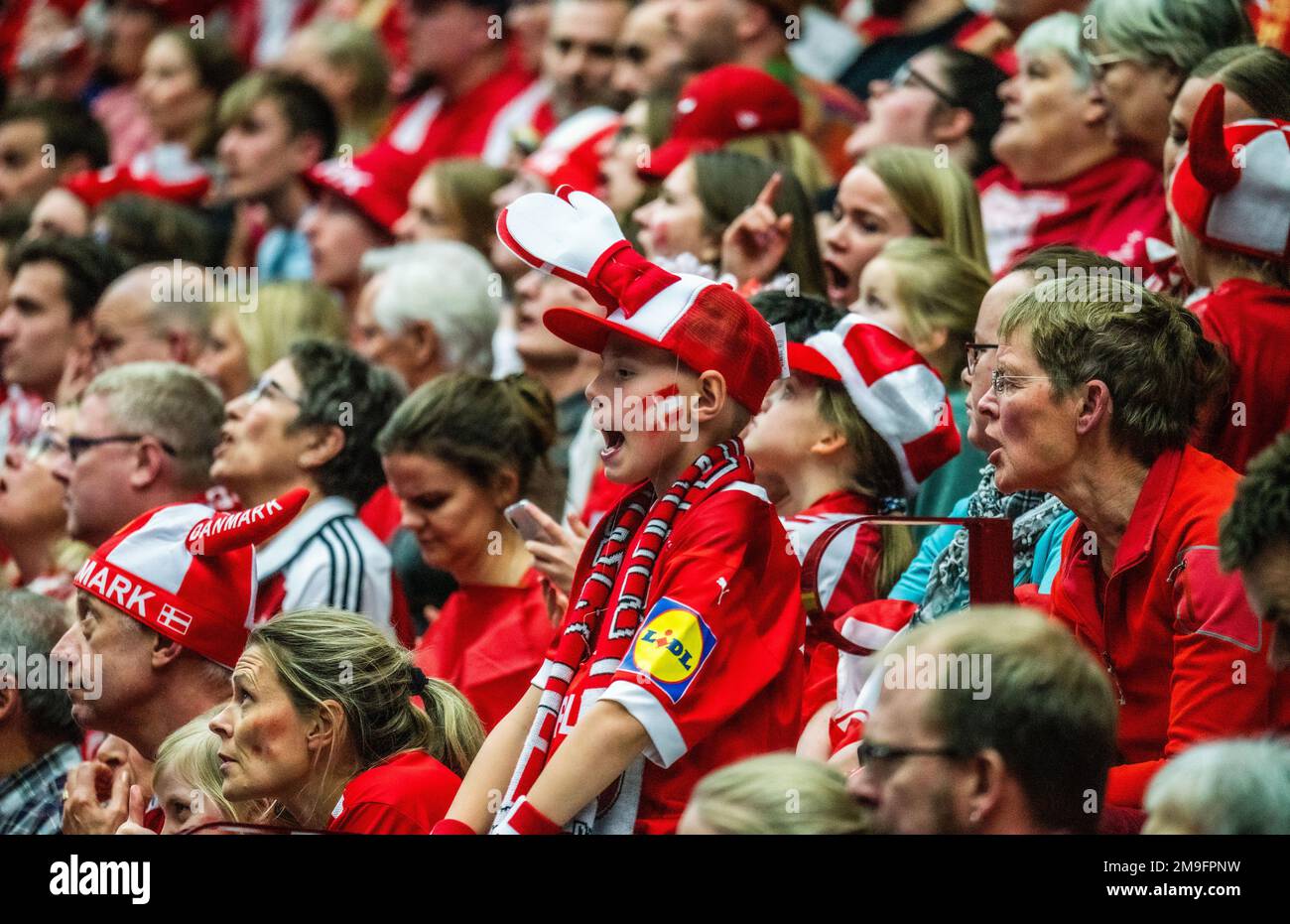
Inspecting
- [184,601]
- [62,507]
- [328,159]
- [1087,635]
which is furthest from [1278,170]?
[328,159]

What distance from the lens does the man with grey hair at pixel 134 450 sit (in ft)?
17.8

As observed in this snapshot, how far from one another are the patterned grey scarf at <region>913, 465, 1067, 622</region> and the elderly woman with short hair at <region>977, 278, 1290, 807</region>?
0.32 metres

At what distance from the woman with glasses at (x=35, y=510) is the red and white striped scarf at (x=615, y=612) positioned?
9.27 feet

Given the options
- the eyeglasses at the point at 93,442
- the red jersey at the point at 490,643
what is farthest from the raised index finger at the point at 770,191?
the eyeglasses at the point at 93,442

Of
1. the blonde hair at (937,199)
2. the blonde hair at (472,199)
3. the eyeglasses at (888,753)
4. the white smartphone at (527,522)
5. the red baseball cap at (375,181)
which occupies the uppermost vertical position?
the red baseball cap at (375,181)

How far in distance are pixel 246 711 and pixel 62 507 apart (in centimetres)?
255

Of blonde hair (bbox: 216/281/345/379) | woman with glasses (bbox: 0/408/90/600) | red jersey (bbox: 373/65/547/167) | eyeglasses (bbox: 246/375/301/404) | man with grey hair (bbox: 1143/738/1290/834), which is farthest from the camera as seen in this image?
red jersey (bbox: 373/65/547/167)

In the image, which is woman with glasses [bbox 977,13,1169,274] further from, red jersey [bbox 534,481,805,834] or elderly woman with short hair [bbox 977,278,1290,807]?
red jersey [bbox 534,481,805,834]

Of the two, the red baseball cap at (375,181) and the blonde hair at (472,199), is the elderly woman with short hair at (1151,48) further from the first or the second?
the red baseball cap at (375,181)

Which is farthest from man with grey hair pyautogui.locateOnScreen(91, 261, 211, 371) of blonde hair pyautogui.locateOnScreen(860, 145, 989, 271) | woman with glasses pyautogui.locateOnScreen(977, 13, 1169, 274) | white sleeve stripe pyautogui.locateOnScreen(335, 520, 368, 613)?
woman with glasses pyautogui.locateOnScreen(977, 13, 1169, 274)

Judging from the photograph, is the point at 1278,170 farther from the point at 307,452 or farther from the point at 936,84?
the point at 307,452

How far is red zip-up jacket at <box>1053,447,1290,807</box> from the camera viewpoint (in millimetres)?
3152

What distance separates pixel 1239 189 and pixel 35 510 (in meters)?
3.59

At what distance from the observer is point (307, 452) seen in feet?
17.6
